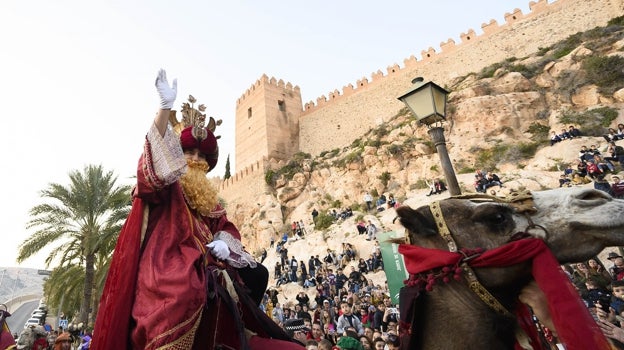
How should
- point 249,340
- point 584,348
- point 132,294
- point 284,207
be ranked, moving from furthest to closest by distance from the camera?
point 284,207 < point 249,340 < point 132,294 < point 584,348

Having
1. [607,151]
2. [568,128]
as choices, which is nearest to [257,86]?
[568,128]

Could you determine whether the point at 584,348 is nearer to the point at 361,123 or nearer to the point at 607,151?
the point at 607,151

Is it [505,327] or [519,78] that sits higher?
[519,78]

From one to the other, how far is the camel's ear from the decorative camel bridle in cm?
3

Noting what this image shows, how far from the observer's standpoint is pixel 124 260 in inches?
76.2

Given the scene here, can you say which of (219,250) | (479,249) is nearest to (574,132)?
(479,249)

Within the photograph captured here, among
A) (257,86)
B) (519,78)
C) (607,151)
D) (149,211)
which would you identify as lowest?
(149,211)

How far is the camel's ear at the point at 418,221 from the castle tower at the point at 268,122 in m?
35.0

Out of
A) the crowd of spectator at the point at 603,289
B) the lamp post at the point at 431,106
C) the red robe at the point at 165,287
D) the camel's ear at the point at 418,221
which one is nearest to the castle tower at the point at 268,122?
the crowd of spectator at the point at 603,289

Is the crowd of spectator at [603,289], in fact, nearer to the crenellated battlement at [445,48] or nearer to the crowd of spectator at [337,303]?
the crowd of spectator at [337,303]

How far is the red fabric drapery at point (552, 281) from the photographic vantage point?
52.4 inches

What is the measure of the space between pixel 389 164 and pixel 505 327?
24776 millimetres

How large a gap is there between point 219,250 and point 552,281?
5.77ft

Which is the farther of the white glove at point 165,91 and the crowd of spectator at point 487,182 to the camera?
the crowd of spectator at point 487,182
